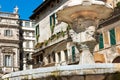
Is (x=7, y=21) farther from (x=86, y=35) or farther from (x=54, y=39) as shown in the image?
(x=86, y=35)

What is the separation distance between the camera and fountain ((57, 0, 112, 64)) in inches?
381

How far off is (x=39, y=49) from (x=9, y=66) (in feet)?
62.3

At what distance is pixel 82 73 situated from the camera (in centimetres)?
744

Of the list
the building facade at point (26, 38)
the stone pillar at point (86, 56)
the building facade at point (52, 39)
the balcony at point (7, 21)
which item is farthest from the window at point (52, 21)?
the building facade at point (26, 38)

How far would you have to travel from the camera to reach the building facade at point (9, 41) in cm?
4944

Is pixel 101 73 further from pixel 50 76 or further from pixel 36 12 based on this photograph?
pixel 36 12

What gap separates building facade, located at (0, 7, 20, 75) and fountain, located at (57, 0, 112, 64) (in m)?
40.0

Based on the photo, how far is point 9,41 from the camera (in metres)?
50.2

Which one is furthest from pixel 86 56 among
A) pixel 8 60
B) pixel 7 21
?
pixel 8 60

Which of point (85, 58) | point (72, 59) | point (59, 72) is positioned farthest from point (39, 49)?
point (59, 72)

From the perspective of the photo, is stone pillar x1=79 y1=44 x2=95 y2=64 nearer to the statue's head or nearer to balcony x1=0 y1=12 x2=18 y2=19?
the statue's head

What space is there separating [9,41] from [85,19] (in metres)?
41.1

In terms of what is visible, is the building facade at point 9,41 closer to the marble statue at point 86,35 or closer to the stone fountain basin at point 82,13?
the stone fountain basin at point 82,13

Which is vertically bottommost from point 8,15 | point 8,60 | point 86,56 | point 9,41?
point 86,56
